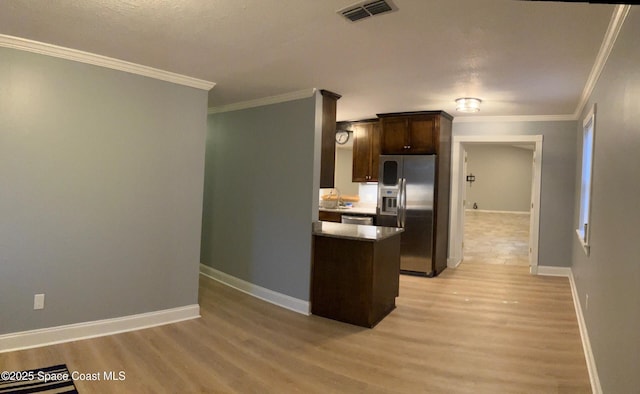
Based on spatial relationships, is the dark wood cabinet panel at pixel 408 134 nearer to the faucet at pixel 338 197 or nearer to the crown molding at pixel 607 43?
the faucet at pixel 338 197

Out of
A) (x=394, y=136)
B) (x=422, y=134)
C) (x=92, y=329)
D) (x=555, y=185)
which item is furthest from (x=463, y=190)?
(x=92, y=329)

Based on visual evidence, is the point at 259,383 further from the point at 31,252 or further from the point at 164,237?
the point at 31,252

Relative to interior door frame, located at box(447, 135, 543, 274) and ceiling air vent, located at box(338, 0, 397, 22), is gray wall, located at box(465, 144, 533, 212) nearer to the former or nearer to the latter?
interior door frame, located at box(447, 135, 543, 274)

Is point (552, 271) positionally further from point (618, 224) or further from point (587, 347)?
point (618, 224)

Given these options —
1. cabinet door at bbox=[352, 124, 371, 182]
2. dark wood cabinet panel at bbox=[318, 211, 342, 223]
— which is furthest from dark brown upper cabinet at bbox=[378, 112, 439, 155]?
dark wood cabinet panel at bbox=[318, 211, 342, 223]

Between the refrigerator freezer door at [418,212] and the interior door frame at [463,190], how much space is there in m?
0.83

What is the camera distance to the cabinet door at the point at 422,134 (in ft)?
18.0

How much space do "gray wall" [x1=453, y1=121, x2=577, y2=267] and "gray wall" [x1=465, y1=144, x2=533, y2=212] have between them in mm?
8206

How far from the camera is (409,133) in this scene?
561 centimetres

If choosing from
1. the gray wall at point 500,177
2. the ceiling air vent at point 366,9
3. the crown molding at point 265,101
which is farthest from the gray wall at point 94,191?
the gray wall at point 500,177

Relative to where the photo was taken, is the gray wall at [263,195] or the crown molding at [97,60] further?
the gray wall at [263,195]

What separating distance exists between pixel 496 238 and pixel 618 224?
25.7 feet

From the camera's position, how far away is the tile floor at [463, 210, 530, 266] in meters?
7.15

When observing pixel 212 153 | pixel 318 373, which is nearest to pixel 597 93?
pixel 318 373
